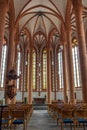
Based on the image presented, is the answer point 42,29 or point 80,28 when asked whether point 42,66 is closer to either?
point 42,29

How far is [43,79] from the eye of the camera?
26875mm

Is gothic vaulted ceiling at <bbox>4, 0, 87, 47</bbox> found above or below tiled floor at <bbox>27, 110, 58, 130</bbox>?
above

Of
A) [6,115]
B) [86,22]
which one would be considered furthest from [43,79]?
[6,115]

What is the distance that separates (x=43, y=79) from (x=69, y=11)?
14.3 meters

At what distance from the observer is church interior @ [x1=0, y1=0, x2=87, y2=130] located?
36.5 feet

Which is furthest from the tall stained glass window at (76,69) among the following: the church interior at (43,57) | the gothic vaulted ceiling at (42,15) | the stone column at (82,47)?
the stone column at (82,47)

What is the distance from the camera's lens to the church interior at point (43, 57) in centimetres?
1112

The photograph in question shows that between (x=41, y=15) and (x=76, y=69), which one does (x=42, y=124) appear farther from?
(x=76, y=69)

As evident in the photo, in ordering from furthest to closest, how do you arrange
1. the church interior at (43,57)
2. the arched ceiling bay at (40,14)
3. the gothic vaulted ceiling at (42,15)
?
the arched ceiling bay at (40,14) → the gothic vaulted ceiling at (42,15) → the church interior at (43,57)

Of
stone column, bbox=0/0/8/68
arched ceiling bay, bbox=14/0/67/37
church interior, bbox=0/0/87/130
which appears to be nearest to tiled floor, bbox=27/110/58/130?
church interior, bbox=0/0/87/130

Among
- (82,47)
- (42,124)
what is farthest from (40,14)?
(42,124)

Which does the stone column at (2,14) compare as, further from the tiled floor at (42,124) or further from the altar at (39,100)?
the altar at (39,100)

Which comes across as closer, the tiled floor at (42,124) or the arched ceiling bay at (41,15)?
the tiled floor at (42,124)

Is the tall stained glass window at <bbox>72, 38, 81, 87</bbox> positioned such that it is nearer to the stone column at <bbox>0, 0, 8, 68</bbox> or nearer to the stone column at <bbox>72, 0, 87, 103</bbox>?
the stone column at <bbox>72, 0, 87, 103</bbox>
